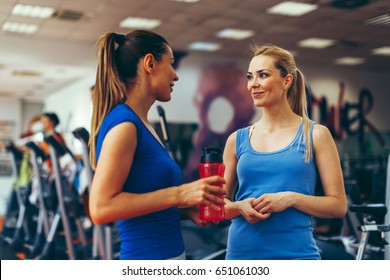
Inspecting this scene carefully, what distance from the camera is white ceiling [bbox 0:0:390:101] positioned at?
2590mm

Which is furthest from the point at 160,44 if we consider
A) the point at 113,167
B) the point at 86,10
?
the point at 86,10

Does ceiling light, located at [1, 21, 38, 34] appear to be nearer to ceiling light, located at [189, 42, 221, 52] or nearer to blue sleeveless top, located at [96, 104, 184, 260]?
ceiling light, located at [189, 42, 221, 52]

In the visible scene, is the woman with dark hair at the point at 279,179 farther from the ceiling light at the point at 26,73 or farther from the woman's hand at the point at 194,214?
the ceiling light at the point at 26,73

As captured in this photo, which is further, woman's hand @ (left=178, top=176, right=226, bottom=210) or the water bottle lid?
the water bottle lid

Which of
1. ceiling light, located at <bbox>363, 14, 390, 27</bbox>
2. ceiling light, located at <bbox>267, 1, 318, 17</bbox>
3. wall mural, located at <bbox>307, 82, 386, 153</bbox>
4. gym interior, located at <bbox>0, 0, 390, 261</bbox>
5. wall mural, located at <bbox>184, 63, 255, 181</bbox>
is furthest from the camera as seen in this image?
wall mural, located at <bbox>184, 63, 255, 181</bbox>

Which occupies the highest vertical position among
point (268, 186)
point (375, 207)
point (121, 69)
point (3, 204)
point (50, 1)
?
point (50, 1)

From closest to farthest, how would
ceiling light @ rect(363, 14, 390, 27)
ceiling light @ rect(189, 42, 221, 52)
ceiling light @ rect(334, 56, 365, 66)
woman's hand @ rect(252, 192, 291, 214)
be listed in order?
woman's hand @ rect(252, 192, 291, 214) → ceiling light @ rect(363, 14, 390, 27) → ceiling light @ rect(334, 56, 365, 66) → ceiling light @ rect(189, 42, 221, 52)

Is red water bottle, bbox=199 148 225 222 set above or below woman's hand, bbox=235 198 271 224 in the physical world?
above

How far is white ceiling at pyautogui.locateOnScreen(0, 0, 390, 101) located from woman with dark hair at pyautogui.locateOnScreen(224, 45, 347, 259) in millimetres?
403

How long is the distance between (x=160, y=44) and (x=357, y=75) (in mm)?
3120

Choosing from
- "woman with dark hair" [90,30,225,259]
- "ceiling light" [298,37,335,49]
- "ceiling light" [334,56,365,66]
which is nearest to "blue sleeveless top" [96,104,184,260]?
"woman with dark hair" [90,30,225,259]

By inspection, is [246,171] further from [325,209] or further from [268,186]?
[325,209]

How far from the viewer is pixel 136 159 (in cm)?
111

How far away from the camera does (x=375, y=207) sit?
209 centimetres
